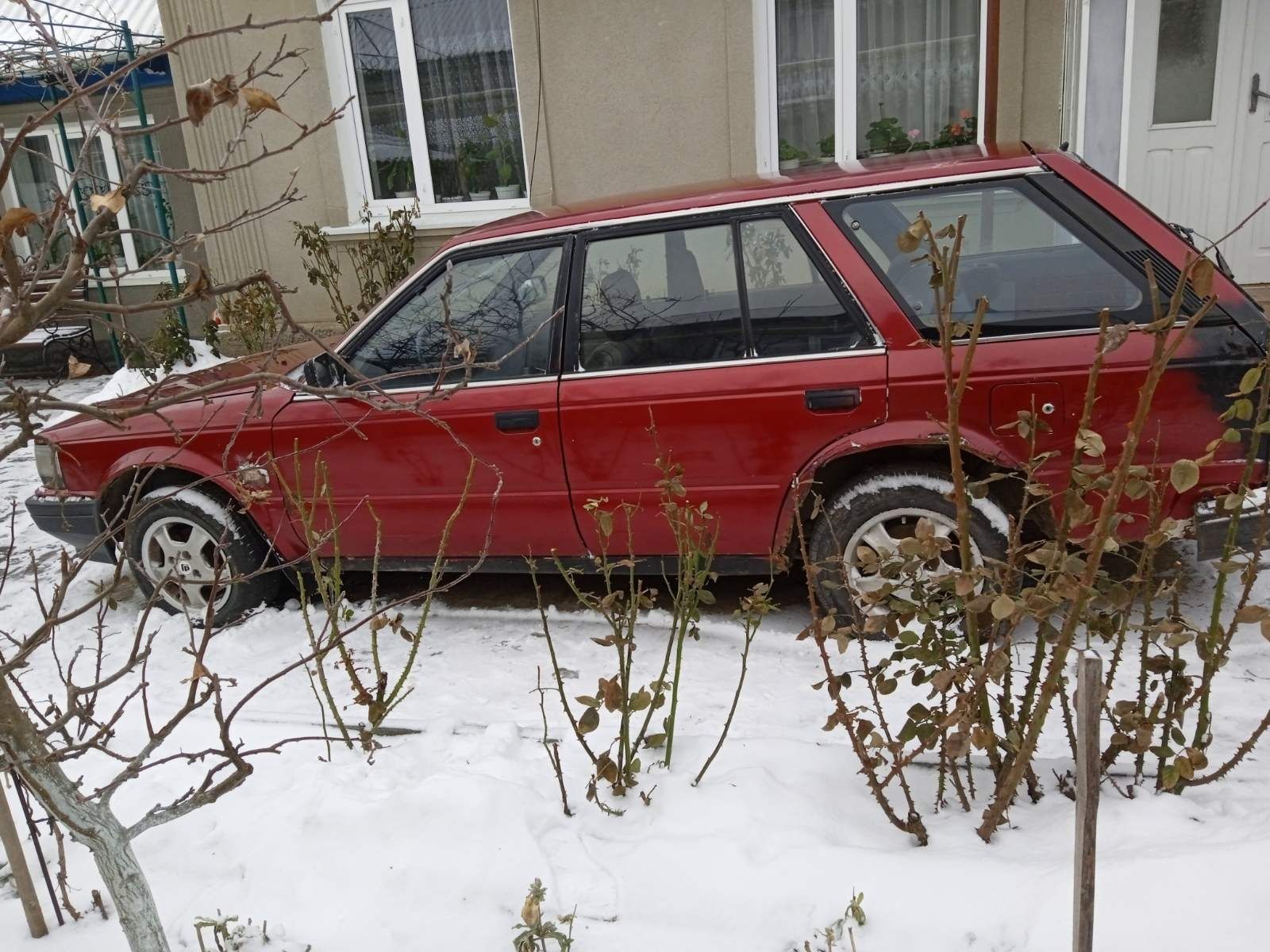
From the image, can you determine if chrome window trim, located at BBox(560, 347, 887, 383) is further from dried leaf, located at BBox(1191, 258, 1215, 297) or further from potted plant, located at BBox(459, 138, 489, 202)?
potted plant, located at BBox(459, 138, 489, 202)

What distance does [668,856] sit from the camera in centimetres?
252

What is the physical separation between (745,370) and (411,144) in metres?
6.52

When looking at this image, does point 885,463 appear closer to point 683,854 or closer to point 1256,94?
point 683,854

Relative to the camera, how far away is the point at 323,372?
4.12 meters

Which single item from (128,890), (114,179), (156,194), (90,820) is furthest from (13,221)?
(114,179)

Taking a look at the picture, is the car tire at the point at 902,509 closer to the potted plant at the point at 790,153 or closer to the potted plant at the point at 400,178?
the potted plant at the point at 790,153

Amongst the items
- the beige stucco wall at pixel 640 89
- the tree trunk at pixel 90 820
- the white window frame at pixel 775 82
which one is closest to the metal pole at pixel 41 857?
the tree trunk at pixel 90 820

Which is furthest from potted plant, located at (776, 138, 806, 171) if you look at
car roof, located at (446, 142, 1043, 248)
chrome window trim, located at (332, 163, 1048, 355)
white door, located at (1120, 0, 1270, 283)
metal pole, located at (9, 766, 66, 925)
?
metal pole, located at (9, 766, 66, 925)

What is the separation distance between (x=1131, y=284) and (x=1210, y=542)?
888 mm

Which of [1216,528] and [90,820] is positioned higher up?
[90,820]

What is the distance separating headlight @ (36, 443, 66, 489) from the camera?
14.5ft

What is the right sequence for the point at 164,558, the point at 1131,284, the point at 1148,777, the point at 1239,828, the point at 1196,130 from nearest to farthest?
the point at 1239,828 → the point at 1148,777 → the point at 1131,284 → the point at 164,558 → the point at 1196,130

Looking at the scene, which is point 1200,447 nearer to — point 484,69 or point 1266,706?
point 1266,706

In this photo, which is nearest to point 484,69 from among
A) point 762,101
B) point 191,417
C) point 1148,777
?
point 762,101
